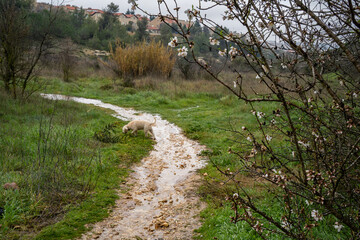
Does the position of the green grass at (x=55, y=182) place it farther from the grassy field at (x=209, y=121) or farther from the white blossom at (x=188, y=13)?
the white blossom at (x=188, y=13)

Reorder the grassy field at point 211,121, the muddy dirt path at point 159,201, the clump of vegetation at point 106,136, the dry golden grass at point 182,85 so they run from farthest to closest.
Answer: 1. the dry golden grass at point 182,85
2. the clump of vegetation at point 106,136
3. the muddy dirt path at point 159,201
4. the grassy field at point 211,121

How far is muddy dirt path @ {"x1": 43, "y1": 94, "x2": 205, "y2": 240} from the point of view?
490 cm

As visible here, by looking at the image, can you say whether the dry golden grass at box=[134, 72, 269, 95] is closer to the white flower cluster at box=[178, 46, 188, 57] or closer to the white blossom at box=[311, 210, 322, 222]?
the white flower cluster at box=[178, 46, 188, 57]

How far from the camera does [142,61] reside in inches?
1040

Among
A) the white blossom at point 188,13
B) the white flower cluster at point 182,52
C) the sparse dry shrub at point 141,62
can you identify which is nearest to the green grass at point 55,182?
the white flower cluster at point 182,52

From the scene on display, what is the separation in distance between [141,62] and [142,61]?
0.49ft

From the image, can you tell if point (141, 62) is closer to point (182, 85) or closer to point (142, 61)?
point (142, 61)

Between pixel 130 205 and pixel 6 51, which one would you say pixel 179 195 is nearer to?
pixel 130 205

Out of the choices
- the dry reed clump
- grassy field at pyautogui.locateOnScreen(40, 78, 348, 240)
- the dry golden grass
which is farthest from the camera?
the dry reed clump

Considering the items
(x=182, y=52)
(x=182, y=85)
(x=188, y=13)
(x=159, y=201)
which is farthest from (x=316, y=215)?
(x=182, y=85)

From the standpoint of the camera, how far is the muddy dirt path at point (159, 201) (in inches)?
193

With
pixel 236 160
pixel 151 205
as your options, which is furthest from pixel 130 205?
pixel 236 160

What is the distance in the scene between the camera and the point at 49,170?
6.02m

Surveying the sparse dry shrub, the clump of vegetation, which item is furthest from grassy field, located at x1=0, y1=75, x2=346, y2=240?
the sparse dry shrub
